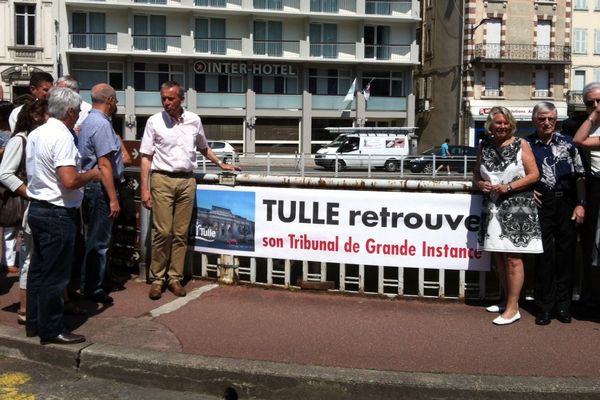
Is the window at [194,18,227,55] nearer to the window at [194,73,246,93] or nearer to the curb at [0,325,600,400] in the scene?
the window at [194,73,246,93]

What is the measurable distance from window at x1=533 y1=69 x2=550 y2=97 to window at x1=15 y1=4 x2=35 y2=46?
111 ft

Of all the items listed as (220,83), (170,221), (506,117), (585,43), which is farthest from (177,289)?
(585,43)

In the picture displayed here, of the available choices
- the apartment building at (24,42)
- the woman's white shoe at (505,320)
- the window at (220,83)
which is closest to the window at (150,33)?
the window at (220,83)

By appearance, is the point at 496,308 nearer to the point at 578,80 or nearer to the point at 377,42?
the point at 377,42

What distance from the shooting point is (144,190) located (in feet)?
20.7

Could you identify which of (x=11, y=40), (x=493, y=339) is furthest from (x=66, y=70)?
(x=493, y=339)

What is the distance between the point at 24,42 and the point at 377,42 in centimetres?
2325

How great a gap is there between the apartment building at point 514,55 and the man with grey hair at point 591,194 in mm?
Answer: 40522

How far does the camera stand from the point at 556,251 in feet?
18.1

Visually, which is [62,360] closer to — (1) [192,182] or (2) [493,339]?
(1) [192,182]

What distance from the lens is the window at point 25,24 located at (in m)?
40.1

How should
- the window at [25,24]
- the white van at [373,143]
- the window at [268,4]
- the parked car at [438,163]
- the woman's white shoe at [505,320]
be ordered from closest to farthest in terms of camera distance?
the woman's white shoe at [505,320]
the parked car at [438,163]
the white van at [373,143]
the window at [25,24]
the window at [268,4]

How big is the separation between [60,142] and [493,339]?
11.8 feet

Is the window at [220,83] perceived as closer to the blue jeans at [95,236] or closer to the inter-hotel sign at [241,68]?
the inter-hotel sign at [241,68]
